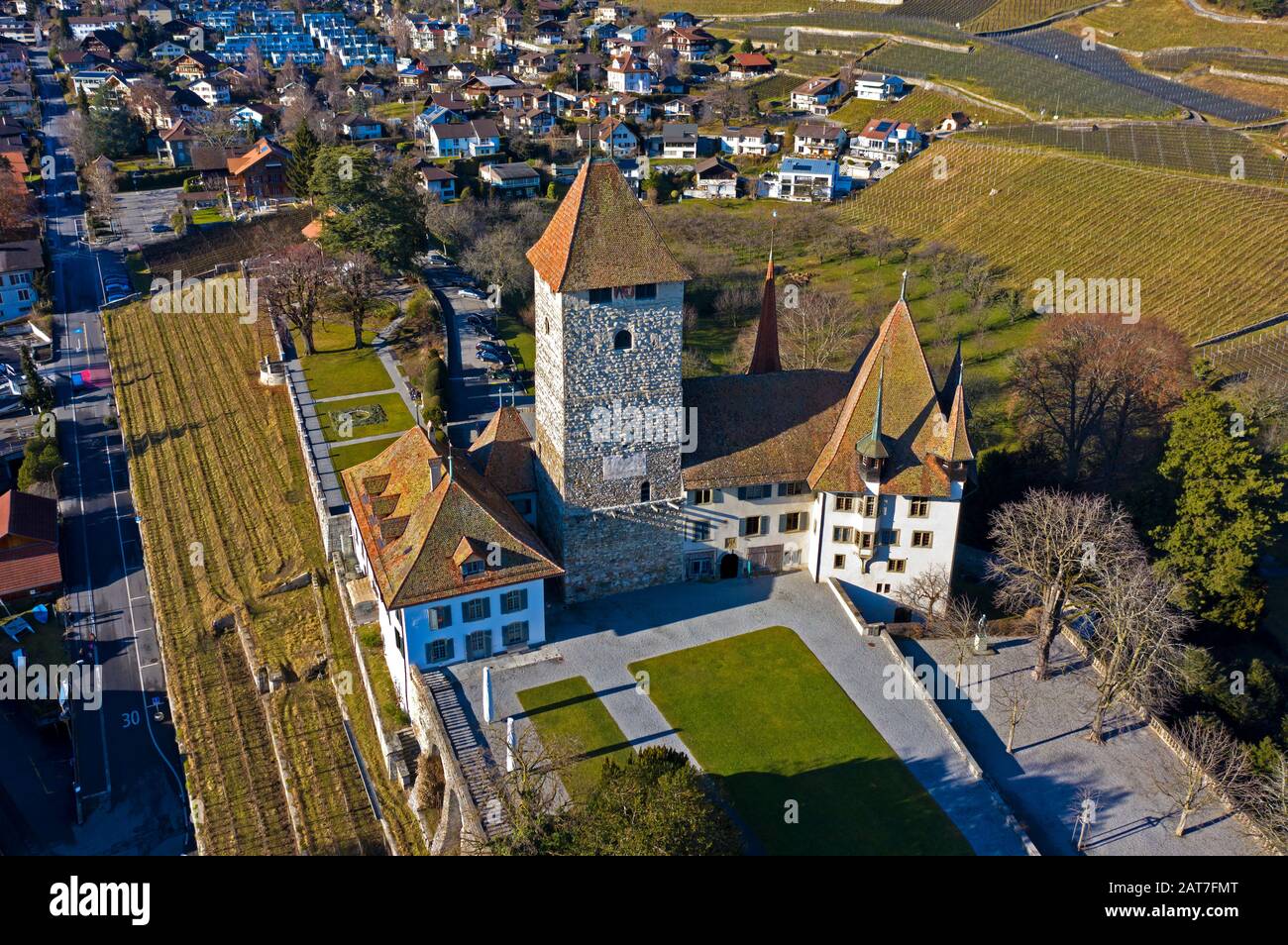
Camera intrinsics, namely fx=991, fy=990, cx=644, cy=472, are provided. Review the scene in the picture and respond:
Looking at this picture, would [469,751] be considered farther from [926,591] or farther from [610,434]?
[926,591]

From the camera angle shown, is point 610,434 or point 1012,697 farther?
point 610,434

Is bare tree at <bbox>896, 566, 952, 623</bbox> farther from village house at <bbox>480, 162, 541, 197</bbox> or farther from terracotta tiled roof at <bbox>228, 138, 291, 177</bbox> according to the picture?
terracotta tiled roof at <bbox>228, 138, 291, 177</bbox>

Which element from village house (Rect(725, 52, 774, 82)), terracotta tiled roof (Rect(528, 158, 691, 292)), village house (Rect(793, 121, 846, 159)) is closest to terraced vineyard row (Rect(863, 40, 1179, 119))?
village house (Rect(725, 52, 774, 82))

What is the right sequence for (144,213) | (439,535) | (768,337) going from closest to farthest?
(439,535), (768,337), (144,213)

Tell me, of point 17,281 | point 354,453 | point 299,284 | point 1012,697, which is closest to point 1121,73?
point 299,284

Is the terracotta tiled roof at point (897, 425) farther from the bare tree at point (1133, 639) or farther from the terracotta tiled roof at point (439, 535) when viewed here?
the terracotta tiled roof at point (439, 535)
